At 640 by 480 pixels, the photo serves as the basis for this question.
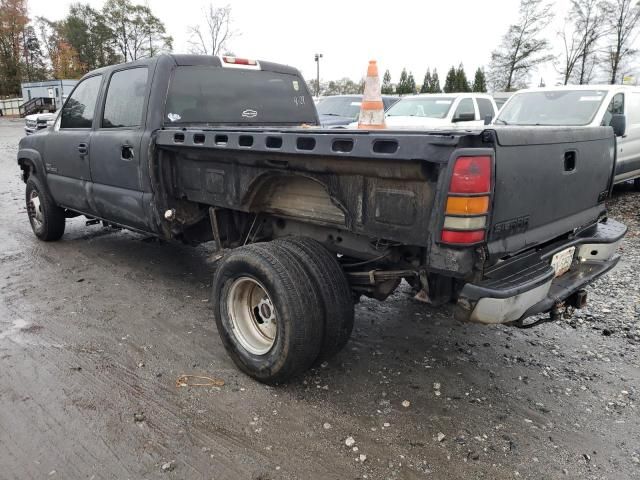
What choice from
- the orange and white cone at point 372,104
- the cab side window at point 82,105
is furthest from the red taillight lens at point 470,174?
the cab side window at point 82,105

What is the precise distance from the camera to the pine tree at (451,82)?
48103 millimetres

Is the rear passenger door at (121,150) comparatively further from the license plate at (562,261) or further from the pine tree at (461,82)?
the pine tree at (461,82)

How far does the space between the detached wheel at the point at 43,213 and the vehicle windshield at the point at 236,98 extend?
2.73 metres

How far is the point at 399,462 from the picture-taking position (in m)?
2.43

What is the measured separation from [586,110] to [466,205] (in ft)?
22.2

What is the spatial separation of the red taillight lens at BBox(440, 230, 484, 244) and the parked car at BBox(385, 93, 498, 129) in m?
7.64

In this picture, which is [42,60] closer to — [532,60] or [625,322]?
[532,60]

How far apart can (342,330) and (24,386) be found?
2.01 m

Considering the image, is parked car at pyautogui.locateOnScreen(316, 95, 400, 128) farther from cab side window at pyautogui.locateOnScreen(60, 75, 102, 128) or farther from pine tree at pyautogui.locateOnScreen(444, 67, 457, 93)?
pine tree at pyautogui.locateOnScreen(444, 67, 457, 93)

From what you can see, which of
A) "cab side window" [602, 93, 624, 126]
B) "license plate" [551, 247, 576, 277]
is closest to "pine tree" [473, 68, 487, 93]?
"cab side window" [602, 93, 624, 126]

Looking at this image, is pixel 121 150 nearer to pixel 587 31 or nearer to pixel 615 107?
pixel 615 107

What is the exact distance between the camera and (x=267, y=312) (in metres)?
3.18

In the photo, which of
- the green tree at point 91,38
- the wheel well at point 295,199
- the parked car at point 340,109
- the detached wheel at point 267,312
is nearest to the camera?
the detached wheel at point 267,312

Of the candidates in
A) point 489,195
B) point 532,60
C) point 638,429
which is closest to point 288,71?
point 489,195
